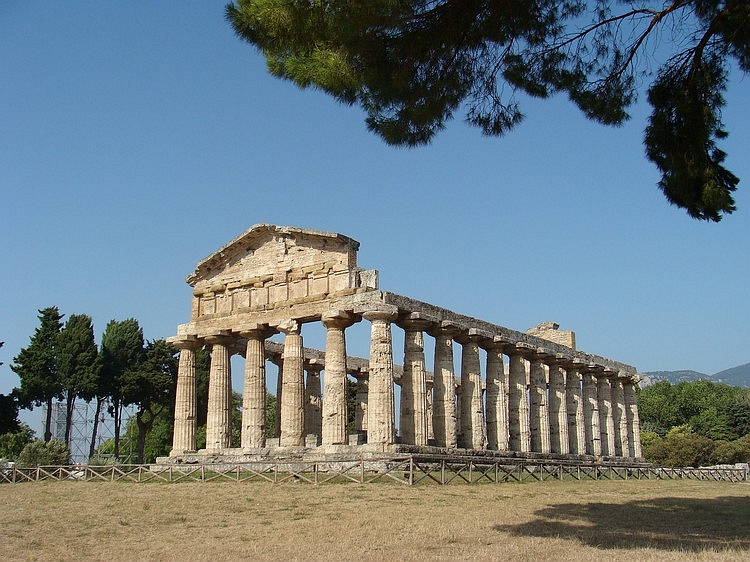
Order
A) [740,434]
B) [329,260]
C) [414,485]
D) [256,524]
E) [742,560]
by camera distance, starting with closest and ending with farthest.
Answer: [742,560], [256,524], [414,485], [329,260], [740,434]

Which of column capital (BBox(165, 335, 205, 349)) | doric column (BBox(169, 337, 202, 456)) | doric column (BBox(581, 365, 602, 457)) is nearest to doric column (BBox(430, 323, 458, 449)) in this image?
column capital (BBox(165, 335, 205, 349))

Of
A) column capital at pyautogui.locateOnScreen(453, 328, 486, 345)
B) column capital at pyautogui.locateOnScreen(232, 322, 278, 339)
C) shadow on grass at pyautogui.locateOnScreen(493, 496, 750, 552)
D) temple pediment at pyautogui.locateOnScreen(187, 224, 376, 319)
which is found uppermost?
temple pediment at pyautogui.locateOnScreen(187, 224, 376, 319)

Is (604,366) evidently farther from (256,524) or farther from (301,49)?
(301,49)

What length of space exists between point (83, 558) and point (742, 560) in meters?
10.6

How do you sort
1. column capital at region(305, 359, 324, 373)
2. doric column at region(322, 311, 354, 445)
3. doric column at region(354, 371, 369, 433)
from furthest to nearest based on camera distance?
doric column at region(354, 371, 369, 433), column capital at region(305, 359, 324, 373), doric column at region(322, 311, 354, 445)

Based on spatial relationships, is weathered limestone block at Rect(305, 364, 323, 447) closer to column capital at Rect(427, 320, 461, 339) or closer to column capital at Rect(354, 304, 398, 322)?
column capital at Rect(427, 320, 461, 339)

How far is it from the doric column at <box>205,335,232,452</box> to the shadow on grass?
705 inches

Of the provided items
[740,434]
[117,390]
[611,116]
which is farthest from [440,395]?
[740,434]

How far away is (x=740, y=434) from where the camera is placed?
7250 centimetres

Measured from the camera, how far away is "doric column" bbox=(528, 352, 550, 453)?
3981cm

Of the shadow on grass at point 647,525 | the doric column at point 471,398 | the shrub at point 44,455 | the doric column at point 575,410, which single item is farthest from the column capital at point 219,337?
the shadow on grass at point 647,525

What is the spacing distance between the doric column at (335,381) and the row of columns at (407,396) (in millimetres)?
38

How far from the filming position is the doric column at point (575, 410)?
42906 mm

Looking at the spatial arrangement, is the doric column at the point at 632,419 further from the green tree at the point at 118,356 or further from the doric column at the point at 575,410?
the green tree at the point at 118,356
